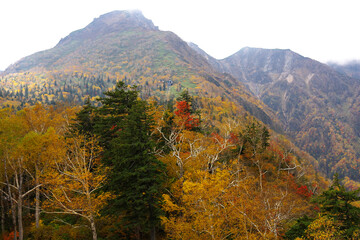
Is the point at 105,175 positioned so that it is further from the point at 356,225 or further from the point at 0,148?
the point at 356,225

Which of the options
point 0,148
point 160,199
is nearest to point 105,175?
point 160,199

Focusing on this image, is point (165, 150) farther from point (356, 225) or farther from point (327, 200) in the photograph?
point (356, 225)

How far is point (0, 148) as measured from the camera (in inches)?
862

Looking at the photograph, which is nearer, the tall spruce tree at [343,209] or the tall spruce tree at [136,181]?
the tall spruce tree at [343,209]

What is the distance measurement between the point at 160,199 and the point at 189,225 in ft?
13.9

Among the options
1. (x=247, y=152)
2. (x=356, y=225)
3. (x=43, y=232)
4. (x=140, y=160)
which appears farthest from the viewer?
(x=247, y=152)

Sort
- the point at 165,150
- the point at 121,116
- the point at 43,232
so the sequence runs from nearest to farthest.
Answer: the point at 43,232 < the point at 121,116 < the point at 165,150

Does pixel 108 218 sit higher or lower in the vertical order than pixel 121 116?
lower

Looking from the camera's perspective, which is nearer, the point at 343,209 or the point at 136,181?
the point at 343,209

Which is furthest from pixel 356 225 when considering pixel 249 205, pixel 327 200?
pixel 249 205

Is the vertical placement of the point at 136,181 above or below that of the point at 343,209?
above

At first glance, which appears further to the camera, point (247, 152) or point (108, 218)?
point (247, 152)

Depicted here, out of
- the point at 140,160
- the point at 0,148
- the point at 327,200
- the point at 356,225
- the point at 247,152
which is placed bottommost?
the point at 247,152

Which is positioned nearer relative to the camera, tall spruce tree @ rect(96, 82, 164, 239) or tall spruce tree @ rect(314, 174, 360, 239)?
tall spruce tree @ rect(314, 174, 360, 239)
